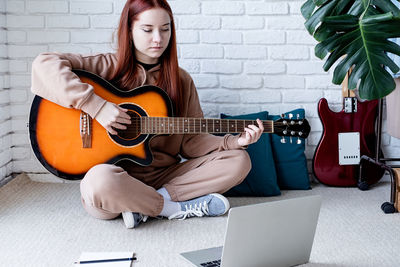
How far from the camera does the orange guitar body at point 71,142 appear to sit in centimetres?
199

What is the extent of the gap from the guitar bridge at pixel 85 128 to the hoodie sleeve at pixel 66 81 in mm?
41

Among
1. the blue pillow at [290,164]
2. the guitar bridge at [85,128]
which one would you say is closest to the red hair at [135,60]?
the guitar bridge at [85,128]

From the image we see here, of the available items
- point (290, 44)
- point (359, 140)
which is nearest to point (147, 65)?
point (290, 44)

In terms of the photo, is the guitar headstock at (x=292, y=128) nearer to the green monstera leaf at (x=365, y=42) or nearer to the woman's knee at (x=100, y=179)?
the green monstera leaf at (x=365, y=42)

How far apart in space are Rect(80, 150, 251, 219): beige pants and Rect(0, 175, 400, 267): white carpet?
88 millimetres

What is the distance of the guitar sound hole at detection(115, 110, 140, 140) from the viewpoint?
2006 millimetres

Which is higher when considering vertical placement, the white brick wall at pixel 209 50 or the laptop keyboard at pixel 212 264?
the white brick wall at pixel 209 50

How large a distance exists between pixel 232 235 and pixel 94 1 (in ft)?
5.56

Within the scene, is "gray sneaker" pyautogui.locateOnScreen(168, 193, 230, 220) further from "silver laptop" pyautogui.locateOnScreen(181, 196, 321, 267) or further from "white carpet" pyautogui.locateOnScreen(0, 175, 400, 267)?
"silver laptop" pyautogui.locateOnScreen(181, 196, 321, 267)

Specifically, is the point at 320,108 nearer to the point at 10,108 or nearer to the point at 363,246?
the point at 363,246

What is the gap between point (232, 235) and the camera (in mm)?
1379

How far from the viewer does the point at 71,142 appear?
199 cm

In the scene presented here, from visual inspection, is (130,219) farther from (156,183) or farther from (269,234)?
(269,234)

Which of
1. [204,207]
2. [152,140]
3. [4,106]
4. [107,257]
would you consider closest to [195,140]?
[152,140]
